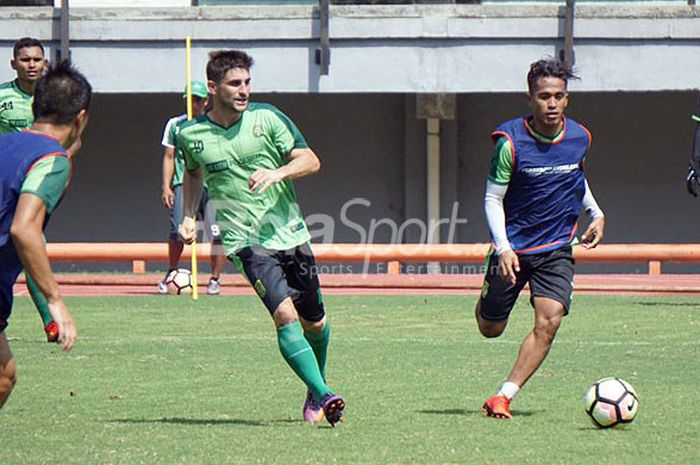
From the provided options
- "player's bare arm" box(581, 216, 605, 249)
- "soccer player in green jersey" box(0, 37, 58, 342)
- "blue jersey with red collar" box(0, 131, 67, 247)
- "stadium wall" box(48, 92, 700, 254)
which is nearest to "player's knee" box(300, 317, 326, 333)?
A: "player's bare arm" box(581, 216, 605, 249)

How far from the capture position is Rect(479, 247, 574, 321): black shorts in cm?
832

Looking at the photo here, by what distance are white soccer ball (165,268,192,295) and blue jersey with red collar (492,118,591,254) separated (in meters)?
8.23

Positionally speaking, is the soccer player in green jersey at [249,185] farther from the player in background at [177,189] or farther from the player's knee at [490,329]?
the player in background at [177,189]

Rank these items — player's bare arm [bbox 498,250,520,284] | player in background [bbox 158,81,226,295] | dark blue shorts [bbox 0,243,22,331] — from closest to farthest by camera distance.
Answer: dark blue shorts [bbox 0,243,22,331], player's bare arm [bbox 498,250,520,284], player in background [bbox 158,81,226,295]

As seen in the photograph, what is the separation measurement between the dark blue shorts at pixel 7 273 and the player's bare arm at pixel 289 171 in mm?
1704

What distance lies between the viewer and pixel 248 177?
324 inches

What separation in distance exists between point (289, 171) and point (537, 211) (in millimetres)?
1560

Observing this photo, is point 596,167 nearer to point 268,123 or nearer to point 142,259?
point 142,259

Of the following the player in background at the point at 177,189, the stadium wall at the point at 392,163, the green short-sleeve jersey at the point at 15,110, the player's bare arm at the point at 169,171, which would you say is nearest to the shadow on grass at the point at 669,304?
the player in background at the point at 177,189

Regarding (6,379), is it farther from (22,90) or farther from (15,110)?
(22,90)

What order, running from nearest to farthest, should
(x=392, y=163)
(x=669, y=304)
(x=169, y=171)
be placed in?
(x=169, y=171) < (x=669, y=304) < (x=392, y=163)

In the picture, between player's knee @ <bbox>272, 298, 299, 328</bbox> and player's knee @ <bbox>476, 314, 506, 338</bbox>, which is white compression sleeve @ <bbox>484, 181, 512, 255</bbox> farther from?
player's knee @ <bbox>272, 298, 299, 328</bbox>

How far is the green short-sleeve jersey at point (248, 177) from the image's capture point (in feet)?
26.8

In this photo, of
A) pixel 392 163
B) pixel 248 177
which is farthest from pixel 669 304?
pixel 248 177
